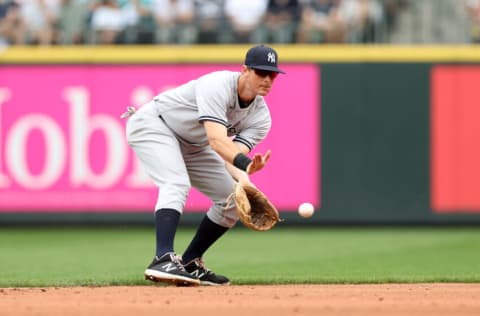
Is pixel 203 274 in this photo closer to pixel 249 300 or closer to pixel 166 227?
pixel 166 227

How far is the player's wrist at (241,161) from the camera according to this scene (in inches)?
272

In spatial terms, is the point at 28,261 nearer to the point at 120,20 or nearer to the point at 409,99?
the point at 120,20

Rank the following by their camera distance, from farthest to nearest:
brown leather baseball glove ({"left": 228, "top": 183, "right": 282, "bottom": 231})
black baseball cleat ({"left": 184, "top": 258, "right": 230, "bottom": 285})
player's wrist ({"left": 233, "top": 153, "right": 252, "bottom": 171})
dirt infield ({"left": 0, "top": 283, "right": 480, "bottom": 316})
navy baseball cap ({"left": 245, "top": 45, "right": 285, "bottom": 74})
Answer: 1. black baseball cleat ({"left": 184, "top": 258, "right": 230, "bottom": 285})
2. brown leather baseball glove ({"left": 228, "top": 183, "right": 282, "bottom": 231})
3. navy baseball cap ({"left": 245, "top": 45, "right": 285, "bottom": 74})
4. player's wrist ({"left": 233, "top": 153, "right": 252, "bottom": 171})
5. dirt infield ({"left": 0, "top": 283, "right": 480, "bottom": 316})

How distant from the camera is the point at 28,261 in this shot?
391 inches

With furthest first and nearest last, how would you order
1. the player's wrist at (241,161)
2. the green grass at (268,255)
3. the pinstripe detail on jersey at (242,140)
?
the green grass at (268,255), the pinstripe detail on jersey at (242,140), the player's wrist at (241,161)

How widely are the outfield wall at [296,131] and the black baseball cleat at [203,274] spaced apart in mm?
6477

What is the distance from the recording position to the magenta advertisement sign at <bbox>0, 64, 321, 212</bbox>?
46.8 ft

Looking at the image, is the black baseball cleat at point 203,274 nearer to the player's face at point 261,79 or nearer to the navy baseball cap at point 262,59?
the player's face at point 261,79

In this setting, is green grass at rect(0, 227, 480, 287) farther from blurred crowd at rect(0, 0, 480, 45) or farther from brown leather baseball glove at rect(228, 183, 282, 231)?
blurred crowd at rect(0, 0, 480, 45)

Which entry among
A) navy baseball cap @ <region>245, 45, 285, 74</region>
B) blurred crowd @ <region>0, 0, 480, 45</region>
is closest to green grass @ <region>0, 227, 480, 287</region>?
navy baseball cap @ <region>245, 45, 285, 74</region>

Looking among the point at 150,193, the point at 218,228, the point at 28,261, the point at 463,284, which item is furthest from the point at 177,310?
the point at 150,193

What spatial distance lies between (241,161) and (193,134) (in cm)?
69

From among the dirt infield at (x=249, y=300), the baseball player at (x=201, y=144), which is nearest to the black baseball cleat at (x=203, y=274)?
the baseball player at (x=201, y=144)

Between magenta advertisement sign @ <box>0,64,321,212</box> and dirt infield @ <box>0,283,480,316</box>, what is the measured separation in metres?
6.83
